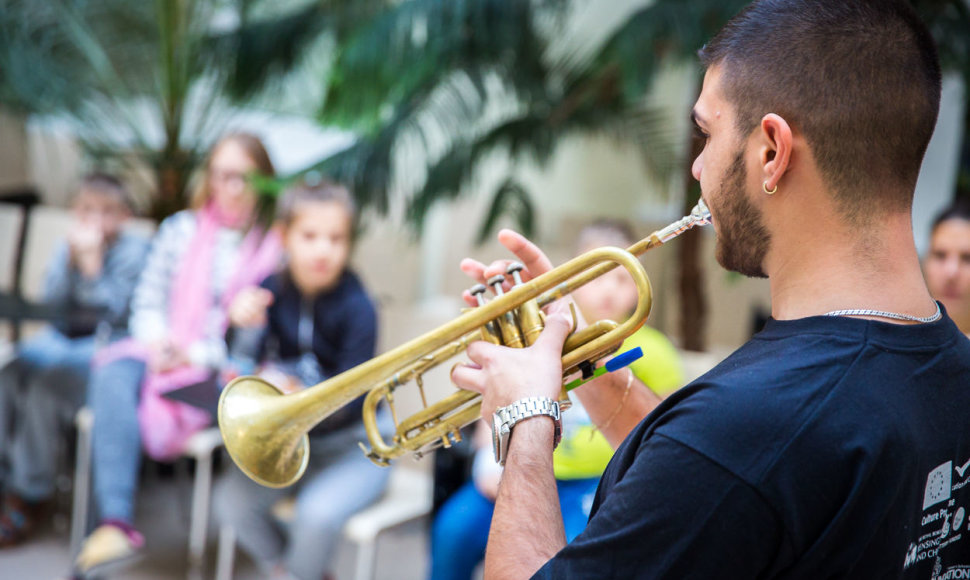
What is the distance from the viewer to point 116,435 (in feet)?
9.45

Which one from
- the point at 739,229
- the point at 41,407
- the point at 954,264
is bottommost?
the point at 954,264

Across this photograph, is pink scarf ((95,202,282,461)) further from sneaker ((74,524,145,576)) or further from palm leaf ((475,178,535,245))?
palm leaf ((475,178,535,245))

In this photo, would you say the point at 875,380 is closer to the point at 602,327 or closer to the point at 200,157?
the point at 602,327

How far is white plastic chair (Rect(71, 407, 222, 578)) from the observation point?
2865 mm

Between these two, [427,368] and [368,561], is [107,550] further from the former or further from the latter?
[427,368]

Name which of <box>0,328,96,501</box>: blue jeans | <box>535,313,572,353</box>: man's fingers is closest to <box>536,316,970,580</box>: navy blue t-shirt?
<box>535,313,572,353</box>: man's fingers

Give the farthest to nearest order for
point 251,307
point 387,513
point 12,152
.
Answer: point 12,152, point 251,307, point 387,513

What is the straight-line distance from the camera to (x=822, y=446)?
29.8 inches

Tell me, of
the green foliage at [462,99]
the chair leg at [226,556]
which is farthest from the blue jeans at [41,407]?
the green foliage at [462,99]

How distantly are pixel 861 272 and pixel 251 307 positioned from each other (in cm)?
216

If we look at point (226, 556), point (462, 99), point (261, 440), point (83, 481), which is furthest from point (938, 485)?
point (83, 481)

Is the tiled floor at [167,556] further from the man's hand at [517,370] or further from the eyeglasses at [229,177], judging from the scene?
the man's hand at [517,370]

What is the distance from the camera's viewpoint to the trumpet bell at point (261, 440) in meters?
1.34

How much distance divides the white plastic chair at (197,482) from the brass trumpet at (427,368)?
1.57 metres
